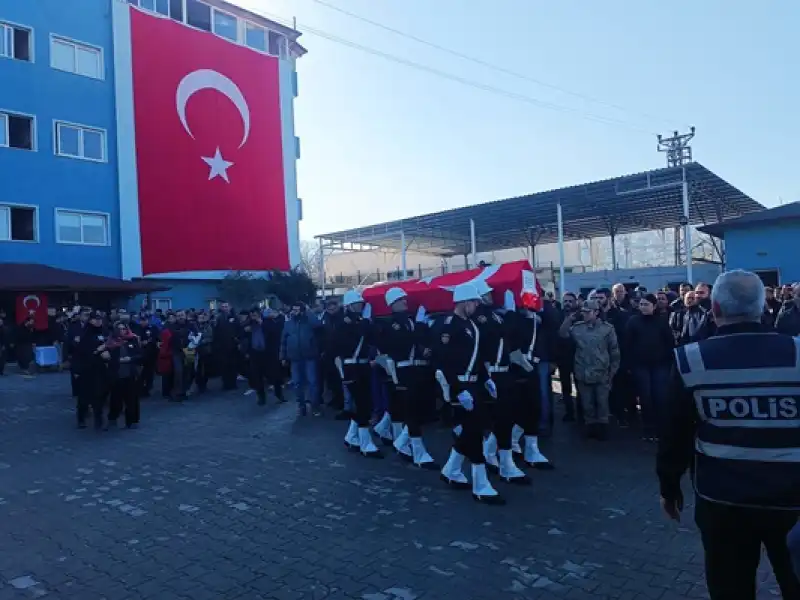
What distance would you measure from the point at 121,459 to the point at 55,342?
13155mm

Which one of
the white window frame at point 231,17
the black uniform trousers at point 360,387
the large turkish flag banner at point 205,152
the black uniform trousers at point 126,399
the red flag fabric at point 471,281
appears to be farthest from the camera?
the white window frame at point 231,17

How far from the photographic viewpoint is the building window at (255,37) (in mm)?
34062

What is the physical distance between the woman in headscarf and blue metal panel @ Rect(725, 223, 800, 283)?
63.5 ft

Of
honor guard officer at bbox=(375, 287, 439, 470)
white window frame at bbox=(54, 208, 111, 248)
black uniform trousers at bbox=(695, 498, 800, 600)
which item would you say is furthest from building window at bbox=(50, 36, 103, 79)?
black uniform trousers at bbox=(695, 498, 800, 600)

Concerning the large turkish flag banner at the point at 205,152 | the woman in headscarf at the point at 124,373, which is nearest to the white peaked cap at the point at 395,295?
the woman in headscarf at the point at 124,373

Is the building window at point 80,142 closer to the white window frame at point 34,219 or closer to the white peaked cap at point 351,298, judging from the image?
the white window frame at point 34,219

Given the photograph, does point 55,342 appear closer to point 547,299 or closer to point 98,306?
point 98,306

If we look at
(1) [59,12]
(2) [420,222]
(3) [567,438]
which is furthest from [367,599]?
(2) [420,222]

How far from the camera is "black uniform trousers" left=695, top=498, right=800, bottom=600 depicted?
2.78 m

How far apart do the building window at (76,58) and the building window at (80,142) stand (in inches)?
89.1

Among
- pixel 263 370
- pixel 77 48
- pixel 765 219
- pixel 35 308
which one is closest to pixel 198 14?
pixel 77 48

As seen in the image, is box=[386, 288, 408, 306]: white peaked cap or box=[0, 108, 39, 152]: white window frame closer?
box=[386, 288, 408, 306]: white peaked cap

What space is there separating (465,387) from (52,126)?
84.0 feet

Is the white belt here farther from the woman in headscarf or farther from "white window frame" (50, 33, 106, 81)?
"white window frame" (50, 33, 106, 81)
